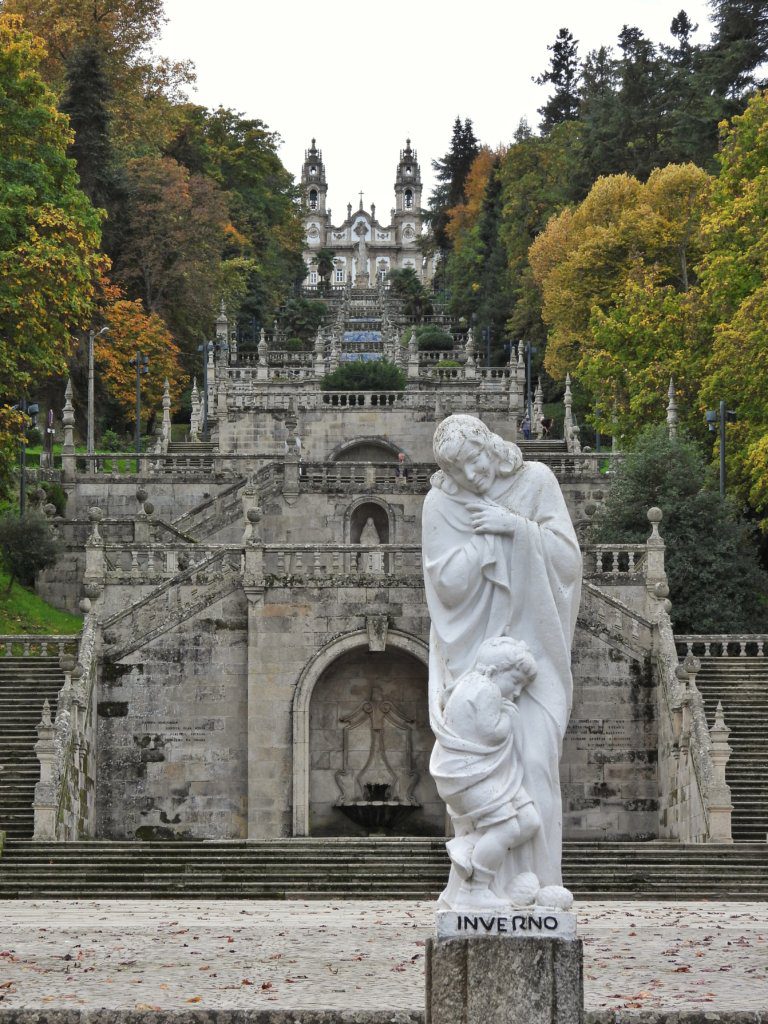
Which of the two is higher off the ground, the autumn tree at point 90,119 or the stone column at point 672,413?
the autumn tree at point 90,119

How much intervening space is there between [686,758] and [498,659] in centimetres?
2003

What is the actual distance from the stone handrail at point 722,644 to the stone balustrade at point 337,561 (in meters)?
4.95

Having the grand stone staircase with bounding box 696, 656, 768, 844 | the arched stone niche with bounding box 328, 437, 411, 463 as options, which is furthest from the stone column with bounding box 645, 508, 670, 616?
the arched stone niche with bounding box 328, 437, 411, 463

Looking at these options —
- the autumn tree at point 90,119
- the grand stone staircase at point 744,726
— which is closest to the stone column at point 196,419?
the autumn tree at point 90,119

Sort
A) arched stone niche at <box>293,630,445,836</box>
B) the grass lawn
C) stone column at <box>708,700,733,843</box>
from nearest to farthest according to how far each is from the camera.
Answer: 1. stone column at <box>708,700,733,843</box>
2. arched stone niche at <box>293,630,445,836</box>
3. the grass lawn

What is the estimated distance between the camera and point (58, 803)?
1134 inches

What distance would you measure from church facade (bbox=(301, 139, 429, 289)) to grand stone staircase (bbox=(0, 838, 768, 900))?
140041 mm

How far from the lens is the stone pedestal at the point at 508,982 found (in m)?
10.7

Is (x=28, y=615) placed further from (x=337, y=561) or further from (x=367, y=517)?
(x=337, y=561)

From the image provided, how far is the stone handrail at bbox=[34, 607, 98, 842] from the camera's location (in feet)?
93.6

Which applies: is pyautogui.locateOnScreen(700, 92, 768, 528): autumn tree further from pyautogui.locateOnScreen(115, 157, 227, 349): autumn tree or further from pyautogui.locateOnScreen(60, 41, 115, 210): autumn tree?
pyautogui.locateOnScreen(115, 157, 227, 349): autumn tree

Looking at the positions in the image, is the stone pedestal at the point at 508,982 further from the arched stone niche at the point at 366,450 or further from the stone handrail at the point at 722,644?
the arched stone niche at the point at 366,450

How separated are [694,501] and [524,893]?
28.7 m

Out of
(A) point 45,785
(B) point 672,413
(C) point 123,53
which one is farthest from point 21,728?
(C) point 123,53
